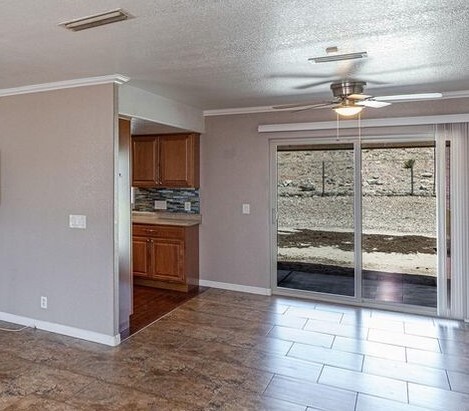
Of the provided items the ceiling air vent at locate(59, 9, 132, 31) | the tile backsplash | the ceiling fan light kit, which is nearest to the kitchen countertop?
the tile backsplash

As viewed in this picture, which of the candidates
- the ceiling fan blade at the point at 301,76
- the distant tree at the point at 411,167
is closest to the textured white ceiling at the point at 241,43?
the ceiling fan blade at the point at 301,76

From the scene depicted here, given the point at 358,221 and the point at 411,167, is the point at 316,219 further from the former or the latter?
the point at 411,167

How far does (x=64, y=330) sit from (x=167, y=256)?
1.72 metres

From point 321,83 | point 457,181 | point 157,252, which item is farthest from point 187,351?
point 457,181

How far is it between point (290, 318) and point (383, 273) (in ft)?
4.68

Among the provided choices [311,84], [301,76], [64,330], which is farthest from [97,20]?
[64,330]

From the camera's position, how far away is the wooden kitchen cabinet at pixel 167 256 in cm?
520

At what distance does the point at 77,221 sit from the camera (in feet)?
12.2

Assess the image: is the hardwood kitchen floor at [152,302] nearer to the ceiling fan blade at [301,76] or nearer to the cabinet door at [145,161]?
A: the cabinet door at [145,161]

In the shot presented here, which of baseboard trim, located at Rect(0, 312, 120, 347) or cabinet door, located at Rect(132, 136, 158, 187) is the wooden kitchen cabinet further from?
baseboard trim, located at Rect(0, 312, 120, 347)

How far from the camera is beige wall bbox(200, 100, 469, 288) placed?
5.13 m

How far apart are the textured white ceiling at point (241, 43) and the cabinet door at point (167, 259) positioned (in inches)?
84.1

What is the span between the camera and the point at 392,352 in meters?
3.45

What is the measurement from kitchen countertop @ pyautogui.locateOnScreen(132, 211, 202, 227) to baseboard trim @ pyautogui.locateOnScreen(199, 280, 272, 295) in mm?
857
